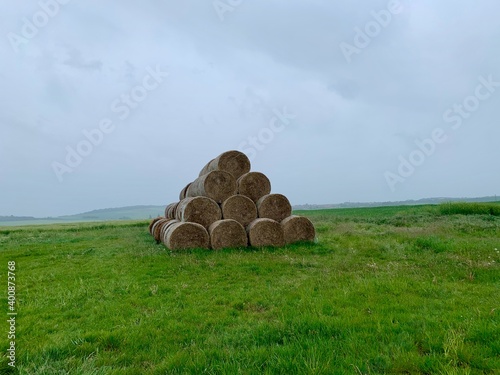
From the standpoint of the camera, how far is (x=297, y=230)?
36.7 ft

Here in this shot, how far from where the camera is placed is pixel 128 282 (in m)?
6.69

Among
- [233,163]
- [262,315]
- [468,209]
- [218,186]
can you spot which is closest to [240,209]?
[218,186]

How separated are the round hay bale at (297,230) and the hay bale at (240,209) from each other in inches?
46.6

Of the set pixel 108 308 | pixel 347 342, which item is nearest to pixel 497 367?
pixel 347 342

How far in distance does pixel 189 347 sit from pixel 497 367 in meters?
3.08

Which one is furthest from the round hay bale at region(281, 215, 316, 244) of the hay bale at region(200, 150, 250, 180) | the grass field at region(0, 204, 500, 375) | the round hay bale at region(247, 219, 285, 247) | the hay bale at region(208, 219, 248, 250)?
the hay bale at region(200, 150, 250, 180)

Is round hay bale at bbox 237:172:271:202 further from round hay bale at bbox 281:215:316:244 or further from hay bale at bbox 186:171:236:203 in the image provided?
round hay bale at bbox 281:215:316:244

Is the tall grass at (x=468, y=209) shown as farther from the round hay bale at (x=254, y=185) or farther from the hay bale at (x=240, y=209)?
the hay bale at (x=240, y=209)

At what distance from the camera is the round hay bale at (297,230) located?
11.1 metres

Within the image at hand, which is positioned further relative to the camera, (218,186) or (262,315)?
(218,186)

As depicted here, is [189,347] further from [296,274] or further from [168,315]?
[296,274]

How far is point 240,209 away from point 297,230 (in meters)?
2.08

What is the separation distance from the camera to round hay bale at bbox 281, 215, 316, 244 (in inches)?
439

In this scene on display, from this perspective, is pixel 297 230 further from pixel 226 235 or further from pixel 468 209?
pixel 468 209
